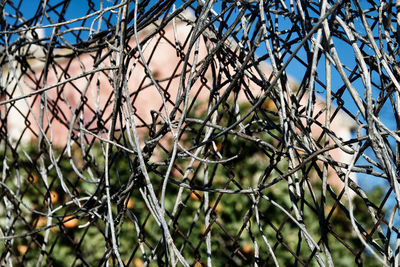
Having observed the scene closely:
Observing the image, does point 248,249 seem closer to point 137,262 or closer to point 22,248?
point 137,262

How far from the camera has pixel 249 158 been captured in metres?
2.25

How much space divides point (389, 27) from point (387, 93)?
0.46ft

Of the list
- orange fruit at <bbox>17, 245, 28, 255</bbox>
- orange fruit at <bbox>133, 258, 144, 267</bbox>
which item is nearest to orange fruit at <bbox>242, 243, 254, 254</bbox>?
orange fruit at <bbox>133, 258, 144, 267</bbox>

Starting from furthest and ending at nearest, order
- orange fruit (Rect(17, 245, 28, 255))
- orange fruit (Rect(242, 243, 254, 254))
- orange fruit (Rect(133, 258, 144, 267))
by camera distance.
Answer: orange fruit (Rect(17, 245, 28, 255))
orange fruit (Rect(133, 258, 144, 267))
orange fruit (Rect(242, 243, 254, 254))

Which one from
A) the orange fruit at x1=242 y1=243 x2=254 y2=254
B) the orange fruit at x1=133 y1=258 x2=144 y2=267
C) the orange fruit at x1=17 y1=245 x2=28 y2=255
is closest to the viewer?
the orange fruit at x1=242 y1=243 x2=254 y2=254

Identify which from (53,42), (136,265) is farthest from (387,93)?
(136,265)

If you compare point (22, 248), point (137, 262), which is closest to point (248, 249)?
point (137, 262)

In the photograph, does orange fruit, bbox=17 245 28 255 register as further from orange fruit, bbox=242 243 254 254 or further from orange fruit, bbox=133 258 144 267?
orange fruit, bbox=242 243 254 254

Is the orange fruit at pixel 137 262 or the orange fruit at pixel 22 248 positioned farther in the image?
the orange fruit at pixel 22 248

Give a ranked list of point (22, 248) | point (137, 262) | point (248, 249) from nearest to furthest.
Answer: point (248, 249) → point (137, 262) → point (22, 248)

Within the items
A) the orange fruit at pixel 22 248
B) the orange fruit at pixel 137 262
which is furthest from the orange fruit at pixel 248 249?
the orange fruit at pixel 22 248

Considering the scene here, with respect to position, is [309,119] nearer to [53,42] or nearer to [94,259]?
[53,42]

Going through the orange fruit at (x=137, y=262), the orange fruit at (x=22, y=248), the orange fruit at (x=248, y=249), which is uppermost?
the orange fruit at (x=22, y=248)

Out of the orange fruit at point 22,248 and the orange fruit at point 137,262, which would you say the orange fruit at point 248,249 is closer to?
the orange fruit at point 137,262
